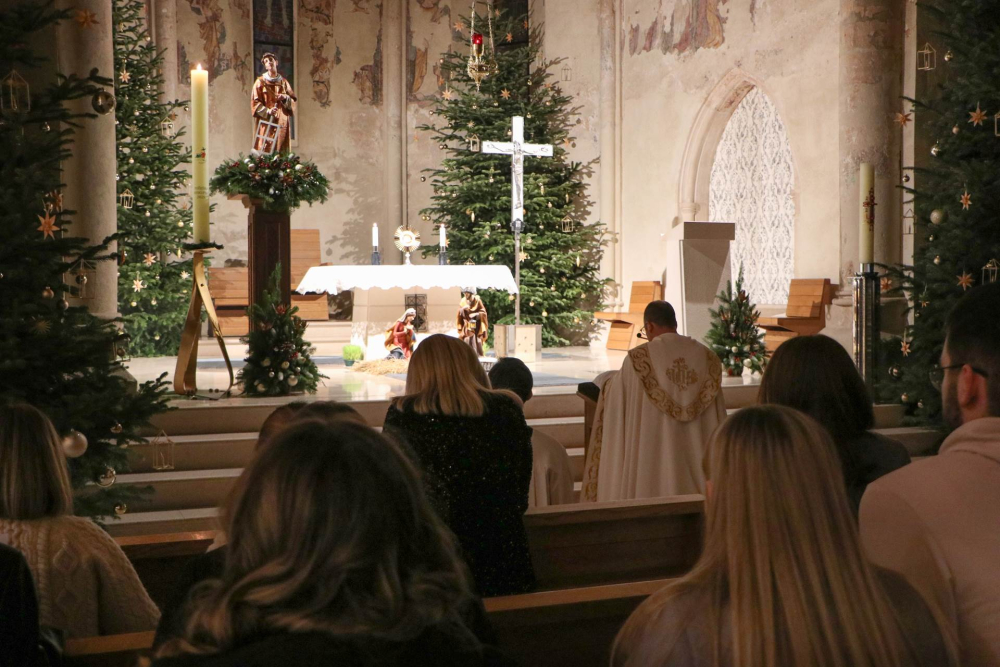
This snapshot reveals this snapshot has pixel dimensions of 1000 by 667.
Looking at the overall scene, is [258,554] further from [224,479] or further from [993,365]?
[224,479]

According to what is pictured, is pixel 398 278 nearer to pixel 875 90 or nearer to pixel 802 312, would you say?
pixel 802 312

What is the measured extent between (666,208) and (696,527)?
10927 millimetres

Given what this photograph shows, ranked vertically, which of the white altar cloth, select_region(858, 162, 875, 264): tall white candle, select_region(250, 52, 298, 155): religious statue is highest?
select_region(250, 52, 298, 155): religious statue

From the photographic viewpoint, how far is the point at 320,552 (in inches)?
46.3

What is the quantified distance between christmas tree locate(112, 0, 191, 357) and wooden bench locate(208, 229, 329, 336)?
4.49ft

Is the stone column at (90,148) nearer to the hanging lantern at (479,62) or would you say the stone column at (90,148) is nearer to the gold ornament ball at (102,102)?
the gold ornament ball at (102,102)

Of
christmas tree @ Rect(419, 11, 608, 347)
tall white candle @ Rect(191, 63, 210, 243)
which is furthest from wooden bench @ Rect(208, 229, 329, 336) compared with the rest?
tall white candle @ Rect(191, 63, 210, 243)

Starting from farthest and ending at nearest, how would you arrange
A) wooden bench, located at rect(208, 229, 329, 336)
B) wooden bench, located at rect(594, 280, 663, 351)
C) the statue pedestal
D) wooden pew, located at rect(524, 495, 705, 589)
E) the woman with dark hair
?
1. wooden bench, located at rect(208, 229, 329, 336)
2. wooden bench, located at rect(594, 280, 663, 351)
3. the statue pedestal
4. wooden pew, located at rect(524, 495, 705, 589)
5. the woman with dark hair

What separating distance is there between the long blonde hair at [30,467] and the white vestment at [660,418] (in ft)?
10.6

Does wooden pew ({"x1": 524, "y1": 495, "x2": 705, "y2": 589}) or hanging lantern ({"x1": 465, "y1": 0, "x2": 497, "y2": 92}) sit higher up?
hanging lantern ({"x1": 465, "y1": 0, "x2": 497, "y2": 92})

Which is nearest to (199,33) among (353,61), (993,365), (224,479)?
(353,61)

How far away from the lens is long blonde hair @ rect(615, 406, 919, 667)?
133cm

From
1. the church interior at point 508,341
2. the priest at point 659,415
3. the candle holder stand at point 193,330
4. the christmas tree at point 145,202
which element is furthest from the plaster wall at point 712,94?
the candle holder stand at point 193,330

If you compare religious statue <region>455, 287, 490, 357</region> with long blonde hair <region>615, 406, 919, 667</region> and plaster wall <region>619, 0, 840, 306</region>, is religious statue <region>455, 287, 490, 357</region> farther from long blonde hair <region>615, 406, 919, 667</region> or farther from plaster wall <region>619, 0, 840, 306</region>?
long blonde hair <region>615, 406, 919, 667</region>
